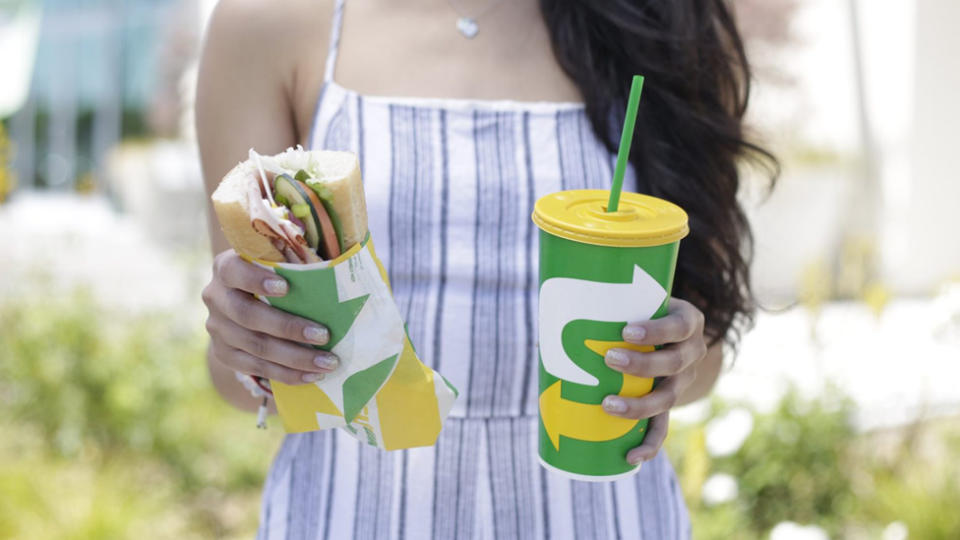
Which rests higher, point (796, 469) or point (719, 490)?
point (719, 490)

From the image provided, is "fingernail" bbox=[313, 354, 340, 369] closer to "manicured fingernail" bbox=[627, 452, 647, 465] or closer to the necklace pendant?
"manicured fingernail" bbox=[627, 452, 647, 465]

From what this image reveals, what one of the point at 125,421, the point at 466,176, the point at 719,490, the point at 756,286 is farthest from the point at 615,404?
the point at 756,286

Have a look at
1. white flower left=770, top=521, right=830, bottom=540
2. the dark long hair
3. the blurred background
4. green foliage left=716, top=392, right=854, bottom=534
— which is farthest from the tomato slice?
green foliage left=716, top=392, right=854, bottom=534

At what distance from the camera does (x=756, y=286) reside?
15.3 ft

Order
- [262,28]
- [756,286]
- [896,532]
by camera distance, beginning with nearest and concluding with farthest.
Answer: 1. [262,28]
2. [896,532]
3. [756,286]

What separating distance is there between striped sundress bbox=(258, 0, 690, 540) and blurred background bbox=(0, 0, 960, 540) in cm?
43

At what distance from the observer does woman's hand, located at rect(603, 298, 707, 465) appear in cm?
95

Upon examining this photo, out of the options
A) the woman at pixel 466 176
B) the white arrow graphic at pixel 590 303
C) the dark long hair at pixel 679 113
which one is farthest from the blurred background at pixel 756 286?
the white arrow graphic at pixel 590 303

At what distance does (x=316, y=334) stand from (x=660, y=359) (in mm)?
385

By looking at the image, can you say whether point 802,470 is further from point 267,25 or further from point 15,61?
point 15,61

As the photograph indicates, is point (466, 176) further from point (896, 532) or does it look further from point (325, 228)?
point (896, 532)

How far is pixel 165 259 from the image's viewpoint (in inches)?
239

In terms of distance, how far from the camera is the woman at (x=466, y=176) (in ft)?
4.19

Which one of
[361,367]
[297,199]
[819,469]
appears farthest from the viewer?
[819,469]
